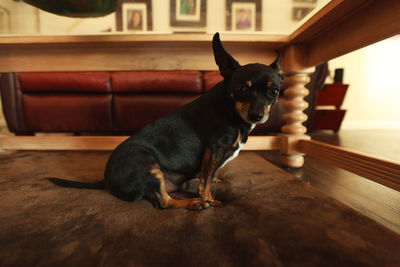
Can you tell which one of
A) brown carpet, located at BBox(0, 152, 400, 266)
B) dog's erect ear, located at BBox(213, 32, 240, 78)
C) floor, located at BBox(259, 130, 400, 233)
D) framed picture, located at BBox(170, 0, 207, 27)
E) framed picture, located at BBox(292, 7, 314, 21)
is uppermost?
framed picture, located at BBox(170, 0, 207, 27)

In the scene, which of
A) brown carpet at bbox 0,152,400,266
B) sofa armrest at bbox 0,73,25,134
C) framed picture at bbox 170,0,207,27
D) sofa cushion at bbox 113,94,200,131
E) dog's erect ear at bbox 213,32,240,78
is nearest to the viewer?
brown carpet at bbox 0,152,400,266

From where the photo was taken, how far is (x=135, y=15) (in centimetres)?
213

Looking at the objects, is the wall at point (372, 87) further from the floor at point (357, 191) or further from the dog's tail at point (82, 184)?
the dog's tail at point (82, 184)

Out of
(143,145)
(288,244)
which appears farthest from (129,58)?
(288,244)

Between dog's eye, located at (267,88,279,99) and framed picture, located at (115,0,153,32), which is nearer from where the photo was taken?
dog's eye, located at (267,88,279,99)

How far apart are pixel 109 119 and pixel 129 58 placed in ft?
2.65

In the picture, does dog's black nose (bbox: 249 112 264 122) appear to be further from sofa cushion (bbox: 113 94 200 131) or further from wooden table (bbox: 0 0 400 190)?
sofa cushion (bbox: 113 94 200 131)

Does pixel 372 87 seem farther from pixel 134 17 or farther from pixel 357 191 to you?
pixel 134 17

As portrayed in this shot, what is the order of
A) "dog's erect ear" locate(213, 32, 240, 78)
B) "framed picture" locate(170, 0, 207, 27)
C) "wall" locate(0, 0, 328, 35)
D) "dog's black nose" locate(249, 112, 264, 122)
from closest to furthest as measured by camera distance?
1. "dog's black nose" locate(249, 112, 264, 122)
2. "dog's erect ear" locate(213, 32, 240, 78)
3. "wall" locate(0, 0, 328, 35)
4. "framed picture" locate(170, 0, 207, 27)

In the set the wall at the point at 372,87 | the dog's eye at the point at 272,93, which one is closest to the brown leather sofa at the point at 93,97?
the dog's eye at the point at 272,93

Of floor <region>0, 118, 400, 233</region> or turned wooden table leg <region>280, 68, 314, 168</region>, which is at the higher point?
turned wooden table leg <region>280, 68, 314, 168</region>

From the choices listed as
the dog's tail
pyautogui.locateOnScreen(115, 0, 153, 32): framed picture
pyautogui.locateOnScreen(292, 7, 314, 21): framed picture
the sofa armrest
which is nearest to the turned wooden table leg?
pyautogui.locateOnScreen(292, 7, 314, 21): framed picture

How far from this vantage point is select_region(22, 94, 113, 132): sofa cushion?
2318 mm

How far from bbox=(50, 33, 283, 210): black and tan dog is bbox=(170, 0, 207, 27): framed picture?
4.43 feet
